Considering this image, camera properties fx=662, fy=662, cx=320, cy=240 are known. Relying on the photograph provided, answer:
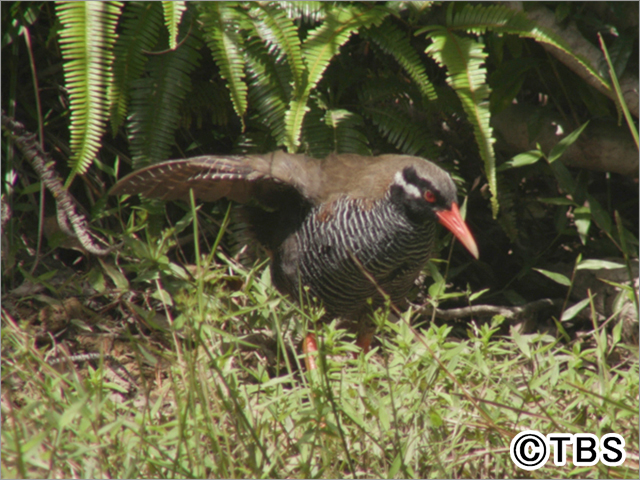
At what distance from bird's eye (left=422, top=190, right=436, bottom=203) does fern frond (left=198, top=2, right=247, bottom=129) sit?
101 centimetres

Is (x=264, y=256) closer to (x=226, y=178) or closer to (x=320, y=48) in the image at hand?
(x=226, y=178)

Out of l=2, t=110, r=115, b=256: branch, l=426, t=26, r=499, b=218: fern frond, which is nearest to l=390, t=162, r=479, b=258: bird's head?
l=426, t=26, r=499, b=218: fern frond

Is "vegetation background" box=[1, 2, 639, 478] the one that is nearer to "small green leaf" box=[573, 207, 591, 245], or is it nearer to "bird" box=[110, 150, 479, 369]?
"small green leaf" box=[573, 207, 591, 245]

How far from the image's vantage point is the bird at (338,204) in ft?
10.8

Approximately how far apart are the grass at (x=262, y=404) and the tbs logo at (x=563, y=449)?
0.04 m

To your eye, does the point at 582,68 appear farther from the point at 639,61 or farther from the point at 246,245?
the point at 246,245

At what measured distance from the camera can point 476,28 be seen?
346cm

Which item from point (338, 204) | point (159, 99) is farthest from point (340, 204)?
point (159, 99)

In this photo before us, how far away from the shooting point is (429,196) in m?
3.30

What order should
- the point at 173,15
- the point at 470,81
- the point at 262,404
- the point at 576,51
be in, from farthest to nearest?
the point at 576,51
the point at 470,81
the point at 173,15
the point at 262,404

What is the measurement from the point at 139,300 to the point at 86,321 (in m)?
0.33

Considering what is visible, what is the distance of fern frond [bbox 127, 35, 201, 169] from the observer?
3.46 meters

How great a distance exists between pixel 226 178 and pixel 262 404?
1124 millimetres

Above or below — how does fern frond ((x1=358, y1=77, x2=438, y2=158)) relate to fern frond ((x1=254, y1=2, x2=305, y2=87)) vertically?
below
